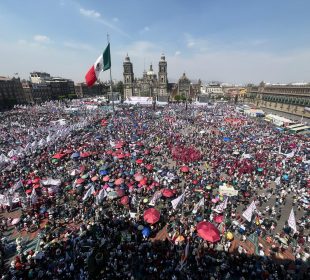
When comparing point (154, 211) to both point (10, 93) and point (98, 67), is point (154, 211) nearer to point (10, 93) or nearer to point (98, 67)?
point (98, 67)

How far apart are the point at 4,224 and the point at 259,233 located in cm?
1697

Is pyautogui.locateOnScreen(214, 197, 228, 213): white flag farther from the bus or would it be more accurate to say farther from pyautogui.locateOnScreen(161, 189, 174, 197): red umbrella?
the bus

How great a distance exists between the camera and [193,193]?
16500 millimetres

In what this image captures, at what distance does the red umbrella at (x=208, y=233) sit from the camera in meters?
10.7

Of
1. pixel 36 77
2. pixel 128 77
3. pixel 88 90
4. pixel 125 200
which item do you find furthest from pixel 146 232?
pixel 88 90

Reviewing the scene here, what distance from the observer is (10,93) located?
238 ft

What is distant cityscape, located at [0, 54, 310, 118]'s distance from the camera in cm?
6014

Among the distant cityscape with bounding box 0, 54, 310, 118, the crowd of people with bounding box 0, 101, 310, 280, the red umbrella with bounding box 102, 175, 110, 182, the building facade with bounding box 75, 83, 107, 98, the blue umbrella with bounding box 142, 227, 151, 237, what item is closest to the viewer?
the crowd of people with bounding box 0, 101, 310, 280

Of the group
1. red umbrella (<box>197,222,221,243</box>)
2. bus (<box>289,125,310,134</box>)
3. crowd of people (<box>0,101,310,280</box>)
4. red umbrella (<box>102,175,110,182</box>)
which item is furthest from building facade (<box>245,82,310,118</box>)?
red umbrella (<box>102,175,110,182</box>)

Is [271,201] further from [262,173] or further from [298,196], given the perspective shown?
[262,173]

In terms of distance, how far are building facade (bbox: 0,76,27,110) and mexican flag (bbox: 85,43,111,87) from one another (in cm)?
6241

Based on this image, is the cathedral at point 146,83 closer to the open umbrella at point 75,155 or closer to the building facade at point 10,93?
the building facade at point 10,93

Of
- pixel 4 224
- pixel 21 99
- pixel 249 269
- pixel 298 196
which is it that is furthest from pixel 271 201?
pixel 21 99

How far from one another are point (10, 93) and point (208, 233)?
285ft
